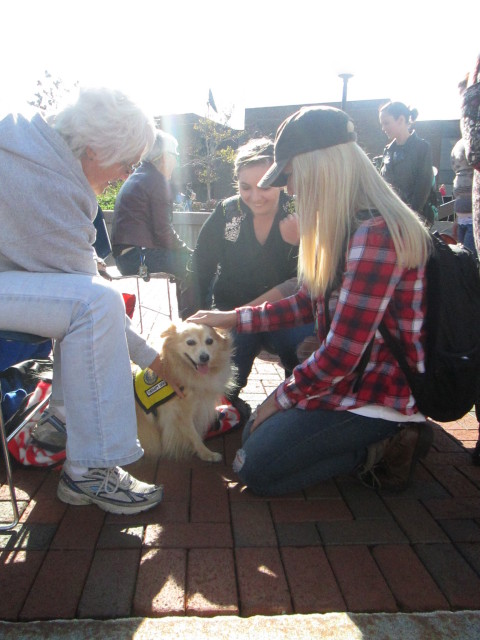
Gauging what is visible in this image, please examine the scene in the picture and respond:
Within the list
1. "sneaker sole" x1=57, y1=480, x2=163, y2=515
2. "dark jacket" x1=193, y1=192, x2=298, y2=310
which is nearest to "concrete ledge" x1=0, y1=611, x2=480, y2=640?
"sneaker sole" x1=57, y1=480, x2=163, y2=515

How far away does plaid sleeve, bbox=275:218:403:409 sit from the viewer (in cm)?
183

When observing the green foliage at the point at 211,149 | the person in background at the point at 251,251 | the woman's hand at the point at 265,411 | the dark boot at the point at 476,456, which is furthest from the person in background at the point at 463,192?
the green foliage at the point at 211,149

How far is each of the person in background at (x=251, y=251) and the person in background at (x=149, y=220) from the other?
1.04 meters

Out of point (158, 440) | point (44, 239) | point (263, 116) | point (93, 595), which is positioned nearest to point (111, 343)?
point (44, 239)

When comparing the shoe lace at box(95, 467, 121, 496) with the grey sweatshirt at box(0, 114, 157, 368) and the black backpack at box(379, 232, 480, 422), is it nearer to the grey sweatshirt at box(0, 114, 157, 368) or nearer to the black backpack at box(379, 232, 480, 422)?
the grey sweatshirt at box(0, 114, 157, 368)

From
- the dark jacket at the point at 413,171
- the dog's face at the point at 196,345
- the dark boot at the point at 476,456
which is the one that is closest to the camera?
the dark boot at the point at 476,456

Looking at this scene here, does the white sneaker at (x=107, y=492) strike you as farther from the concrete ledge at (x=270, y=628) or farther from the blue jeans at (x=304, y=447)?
the concrete ledge at (x=270, y=628)

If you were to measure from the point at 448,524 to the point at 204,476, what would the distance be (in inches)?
41.9

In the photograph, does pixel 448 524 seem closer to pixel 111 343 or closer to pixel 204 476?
pixel 204 476

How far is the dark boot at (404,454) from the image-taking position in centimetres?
211

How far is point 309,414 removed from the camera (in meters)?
2.11

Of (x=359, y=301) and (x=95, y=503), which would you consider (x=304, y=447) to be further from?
(x=95, y=503)

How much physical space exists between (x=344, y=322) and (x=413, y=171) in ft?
12.3

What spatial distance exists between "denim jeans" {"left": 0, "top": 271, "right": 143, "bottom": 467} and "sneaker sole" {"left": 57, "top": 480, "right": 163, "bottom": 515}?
200mm
